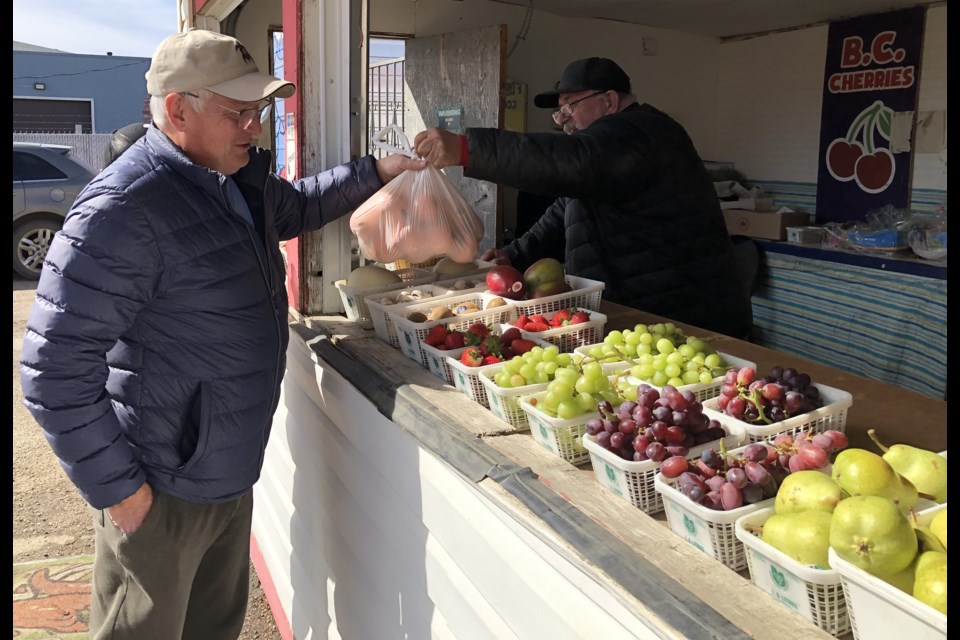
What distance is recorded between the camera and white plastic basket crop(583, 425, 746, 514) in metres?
1.53

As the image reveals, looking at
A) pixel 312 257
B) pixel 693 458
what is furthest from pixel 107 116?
pixel 693 458

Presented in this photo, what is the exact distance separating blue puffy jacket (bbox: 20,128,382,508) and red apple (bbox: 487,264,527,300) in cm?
74

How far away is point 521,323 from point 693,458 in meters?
Answer: 1.02

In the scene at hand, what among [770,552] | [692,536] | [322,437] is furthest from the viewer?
[322,437]

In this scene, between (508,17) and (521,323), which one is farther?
(508,17)

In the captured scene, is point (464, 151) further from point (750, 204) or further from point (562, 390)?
point (750, 204)

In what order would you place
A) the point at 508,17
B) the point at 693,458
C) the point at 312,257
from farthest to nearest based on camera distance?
the point at 508,17 < the point at 312,257 < the point at 693,458

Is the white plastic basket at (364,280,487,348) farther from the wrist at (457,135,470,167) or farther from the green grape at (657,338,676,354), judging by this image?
the green grape at (657,338,676,354)

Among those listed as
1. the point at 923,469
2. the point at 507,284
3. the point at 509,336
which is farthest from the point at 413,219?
the point at 923,469

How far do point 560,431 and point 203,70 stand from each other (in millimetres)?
1263

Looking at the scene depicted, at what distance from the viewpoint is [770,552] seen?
48.3 inches

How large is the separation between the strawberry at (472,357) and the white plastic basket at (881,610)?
117 cm

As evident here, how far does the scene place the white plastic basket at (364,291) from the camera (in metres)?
2.93

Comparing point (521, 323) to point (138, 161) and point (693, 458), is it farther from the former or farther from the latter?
point (138, 161)
